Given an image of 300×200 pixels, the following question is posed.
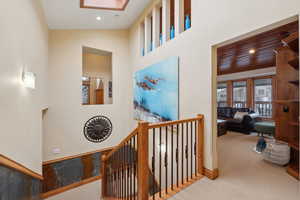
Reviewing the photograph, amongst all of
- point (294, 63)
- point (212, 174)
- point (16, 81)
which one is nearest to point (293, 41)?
point (294, 63)

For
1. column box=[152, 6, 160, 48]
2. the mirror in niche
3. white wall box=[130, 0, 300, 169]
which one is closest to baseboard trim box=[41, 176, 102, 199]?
the mirror in niche

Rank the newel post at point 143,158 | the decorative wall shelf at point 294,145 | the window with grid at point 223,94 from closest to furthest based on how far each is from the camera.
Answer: the newel post at point 143,158 < the decorative wall shelf at point 294,145 < the window with grid at point 223,94

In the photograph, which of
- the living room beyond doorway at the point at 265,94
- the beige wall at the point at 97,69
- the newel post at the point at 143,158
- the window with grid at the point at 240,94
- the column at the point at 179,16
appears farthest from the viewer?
the window with grid at the point at 240,94

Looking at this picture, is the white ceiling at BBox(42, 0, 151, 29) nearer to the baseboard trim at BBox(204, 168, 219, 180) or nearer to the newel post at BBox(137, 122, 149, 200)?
the newel post at BBox(137, 122, 149, 200)

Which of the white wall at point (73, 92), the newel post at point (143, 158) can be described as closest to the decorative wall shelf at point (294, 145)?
the newel post at point (143, 158)

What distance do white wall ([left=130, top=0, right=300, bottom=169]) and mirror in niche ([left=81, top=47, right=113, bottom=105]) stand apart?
361cm

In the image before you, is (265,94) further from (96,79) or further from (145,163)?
(96,79)

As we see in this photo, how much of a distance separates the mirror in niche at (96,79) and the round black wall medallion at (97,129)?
49.7 inches

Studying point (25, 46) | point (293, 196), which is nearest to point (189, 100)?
point (293, 196)

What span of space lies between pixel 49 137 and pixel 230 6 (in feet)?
15.9

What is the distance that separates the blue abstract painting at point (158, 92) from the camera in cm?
261

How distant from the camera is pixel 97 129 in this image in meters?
4.27

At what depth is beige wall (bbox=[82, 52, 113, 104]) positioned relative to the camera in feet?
17.7

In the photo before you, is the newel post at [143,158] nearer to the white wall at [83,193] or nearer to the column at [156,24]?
the column at [156,24]
